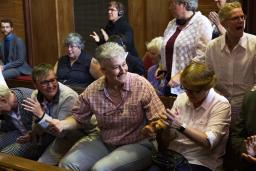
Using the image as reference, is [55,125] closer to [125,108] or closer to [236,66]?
[125,108]

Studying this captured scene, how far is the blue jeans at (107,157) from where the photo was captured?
2.28m

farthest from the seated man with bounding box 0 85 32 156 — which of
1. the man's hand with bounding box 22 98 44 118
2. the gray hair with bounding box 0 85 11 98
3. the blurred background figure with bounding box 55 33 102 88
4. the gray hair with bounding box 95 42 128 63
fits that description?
the blurred background figure with bounding box 55 33 102 88

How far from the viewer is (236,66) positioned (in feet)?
7.95

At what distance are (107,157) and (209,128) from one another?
574mm

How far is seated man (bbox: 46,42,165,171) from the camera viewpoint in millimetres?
2328

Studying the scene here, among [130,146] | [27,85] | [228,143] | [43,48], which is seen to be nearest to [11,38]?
[43,48]

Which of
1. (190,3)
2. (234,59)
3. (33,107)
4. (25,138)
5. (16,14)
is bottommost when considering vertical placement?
(25,138)

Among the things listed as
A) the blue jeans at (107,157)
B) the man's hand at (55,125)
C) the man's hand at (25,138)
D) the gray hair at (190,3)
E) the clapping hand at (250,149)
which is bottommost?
the man's hand at (25,138)

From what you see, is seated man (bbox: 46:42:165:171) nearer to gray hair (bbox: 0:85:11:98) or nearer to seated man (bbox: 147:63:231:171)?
seated man (bbox: 147:63:231:171)

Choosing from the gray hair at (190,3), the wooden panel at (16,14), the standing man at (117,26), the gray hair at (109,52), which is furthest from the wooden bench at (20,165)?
the wooden panel at (16,14)

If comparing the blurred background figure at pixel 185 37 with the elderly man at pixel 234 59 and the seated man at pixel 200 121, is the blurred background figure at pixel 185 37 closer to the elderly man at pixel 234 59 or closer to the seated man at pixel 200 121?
the elderly man at pixel 234 59

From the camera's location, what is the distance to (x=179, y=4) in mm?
2902

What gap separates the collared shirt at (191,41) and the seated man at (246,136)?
29.6 inches

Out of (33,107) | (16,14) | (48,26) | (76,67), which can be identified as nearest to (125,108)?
(33,107)
